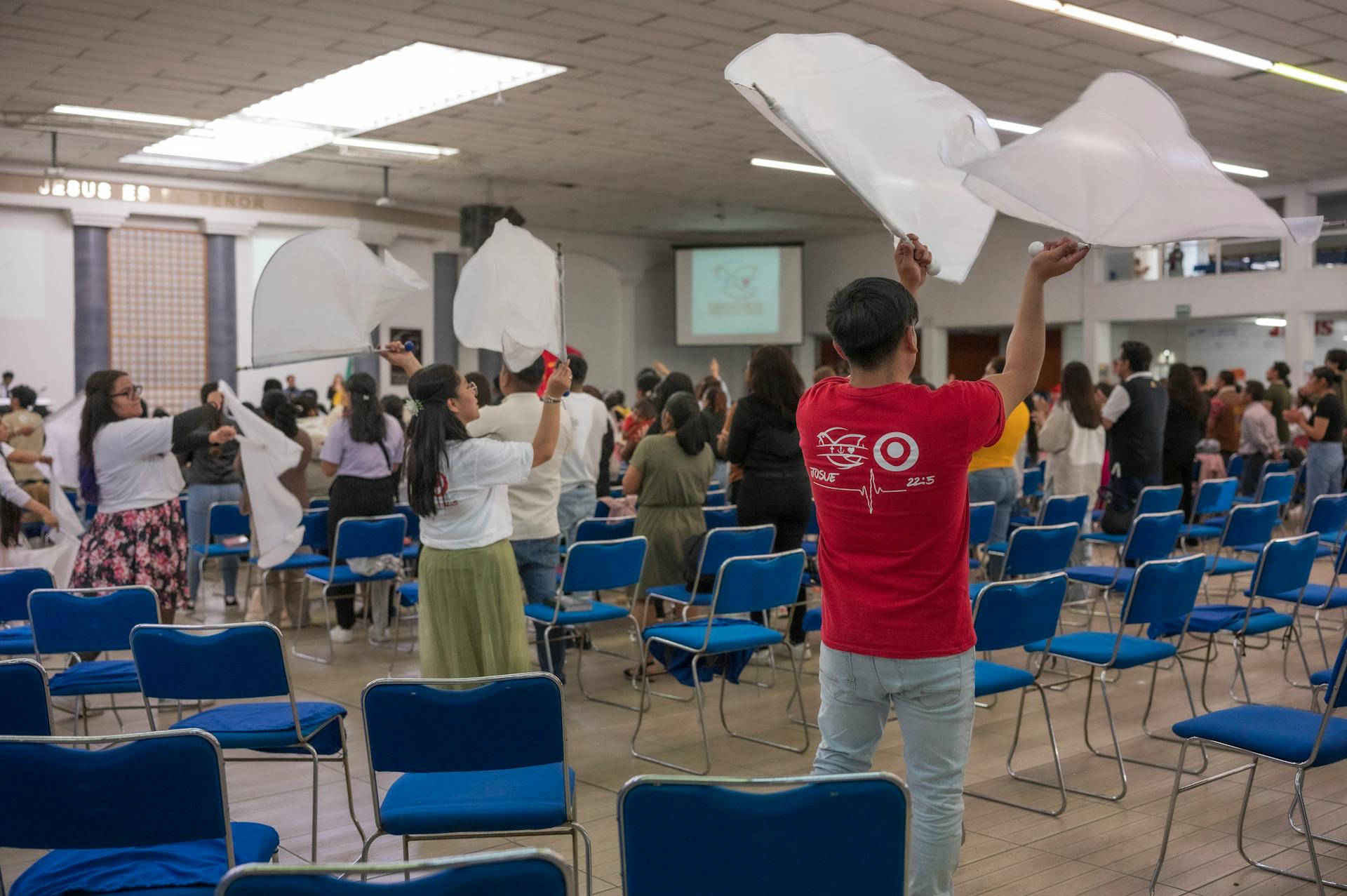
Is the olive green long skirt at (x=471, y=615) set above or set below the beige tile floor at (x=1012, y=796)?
above

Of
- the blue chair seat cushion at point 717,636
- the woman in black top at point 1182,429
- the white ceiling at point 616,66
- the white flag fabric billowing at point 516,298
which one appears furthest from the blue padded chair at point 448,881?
the woman in black top at point 1182,429

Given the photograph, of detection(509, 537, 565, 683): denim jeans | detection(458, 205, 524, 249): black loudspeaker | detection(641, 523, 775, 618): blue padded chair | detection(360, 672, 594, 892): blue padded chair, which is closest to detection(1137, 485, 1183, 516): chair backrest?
detection(641, 523, 775, 618): blue padded chair

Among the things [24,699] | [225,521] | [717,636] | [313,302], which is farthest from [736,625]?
[225,521]

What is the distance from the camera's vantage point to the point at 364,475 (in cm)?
678

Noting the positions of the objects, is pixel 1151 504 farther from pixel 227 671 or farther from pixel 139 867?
pixel 139 867

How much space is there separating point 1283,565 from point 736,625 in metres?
2.24

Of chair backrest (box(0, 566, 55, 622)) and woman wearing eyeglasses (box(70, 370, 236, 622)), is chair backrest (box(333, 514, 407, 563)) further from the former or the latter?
chair backrest (box(0, 566, 55, 622))

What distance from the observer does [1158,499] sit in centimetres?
724

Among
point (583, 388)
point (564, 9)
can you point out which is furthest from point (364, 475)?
point (564, 9)

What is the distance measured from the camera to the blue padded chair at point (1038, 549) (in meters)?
5.36

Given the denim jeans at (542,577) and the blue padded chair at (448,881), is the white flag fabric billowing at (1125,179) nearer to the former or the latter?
the blue padded chair at (448,881)

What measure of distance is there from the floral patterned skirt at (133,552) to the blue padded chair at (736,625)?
2.36m

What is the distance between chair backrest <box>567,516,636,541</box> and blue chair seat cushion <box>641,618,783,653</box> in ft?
3.97

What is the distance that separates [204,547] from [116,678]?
3.44m
